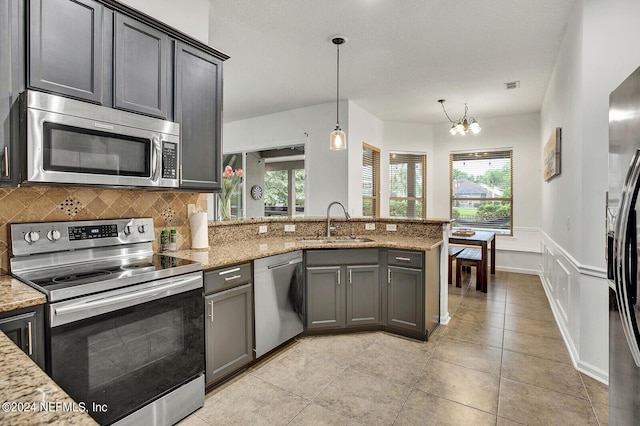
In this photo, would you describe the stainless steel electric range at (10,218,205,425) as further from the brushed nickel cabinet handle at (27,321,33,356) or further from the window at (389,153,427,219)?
the window at (389,153,427,219)

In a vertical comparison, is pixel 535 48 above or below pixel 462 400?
above

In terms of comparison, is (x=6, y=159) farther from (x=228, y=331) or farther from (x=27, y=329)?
(x=228, y=331)

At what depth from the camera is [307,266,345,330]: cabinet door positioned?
10.2 ft

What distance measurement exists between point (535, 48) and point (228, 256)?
148 inches

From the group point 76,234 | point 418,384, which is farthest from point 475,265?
point 76,234

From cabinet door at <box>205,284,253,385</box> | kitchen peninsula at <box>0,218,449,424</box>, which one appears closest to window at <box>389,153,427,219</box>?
kitchen peninsula at <box>0,218,449,424</box>

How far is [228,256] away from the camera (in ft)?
7.91

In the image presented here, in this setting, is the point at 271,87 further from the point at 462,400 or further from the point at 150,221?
the point at 462,400

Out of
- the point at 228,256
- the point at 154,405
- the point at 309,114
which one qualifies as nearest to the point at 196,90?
the point at 228,256

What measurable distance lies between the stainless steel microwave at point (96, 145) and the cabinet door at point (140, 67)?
10 centimetres

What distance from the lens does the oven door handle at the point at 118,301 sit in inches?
56.9

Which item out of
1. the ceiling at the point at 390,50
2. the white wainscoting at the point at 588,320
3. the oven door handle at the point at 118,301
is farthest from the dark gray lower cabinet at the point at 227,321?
the white wainscoting at the point at 588,320

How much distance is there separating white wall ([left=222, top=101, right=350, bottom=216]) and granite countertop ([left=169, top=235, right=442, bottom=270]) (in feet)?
5.81

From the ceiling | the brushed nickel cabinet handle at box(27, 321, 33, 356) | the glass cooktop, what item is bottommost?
the brushed nickel cabinet handle at box(27, 321, 33, 356)
